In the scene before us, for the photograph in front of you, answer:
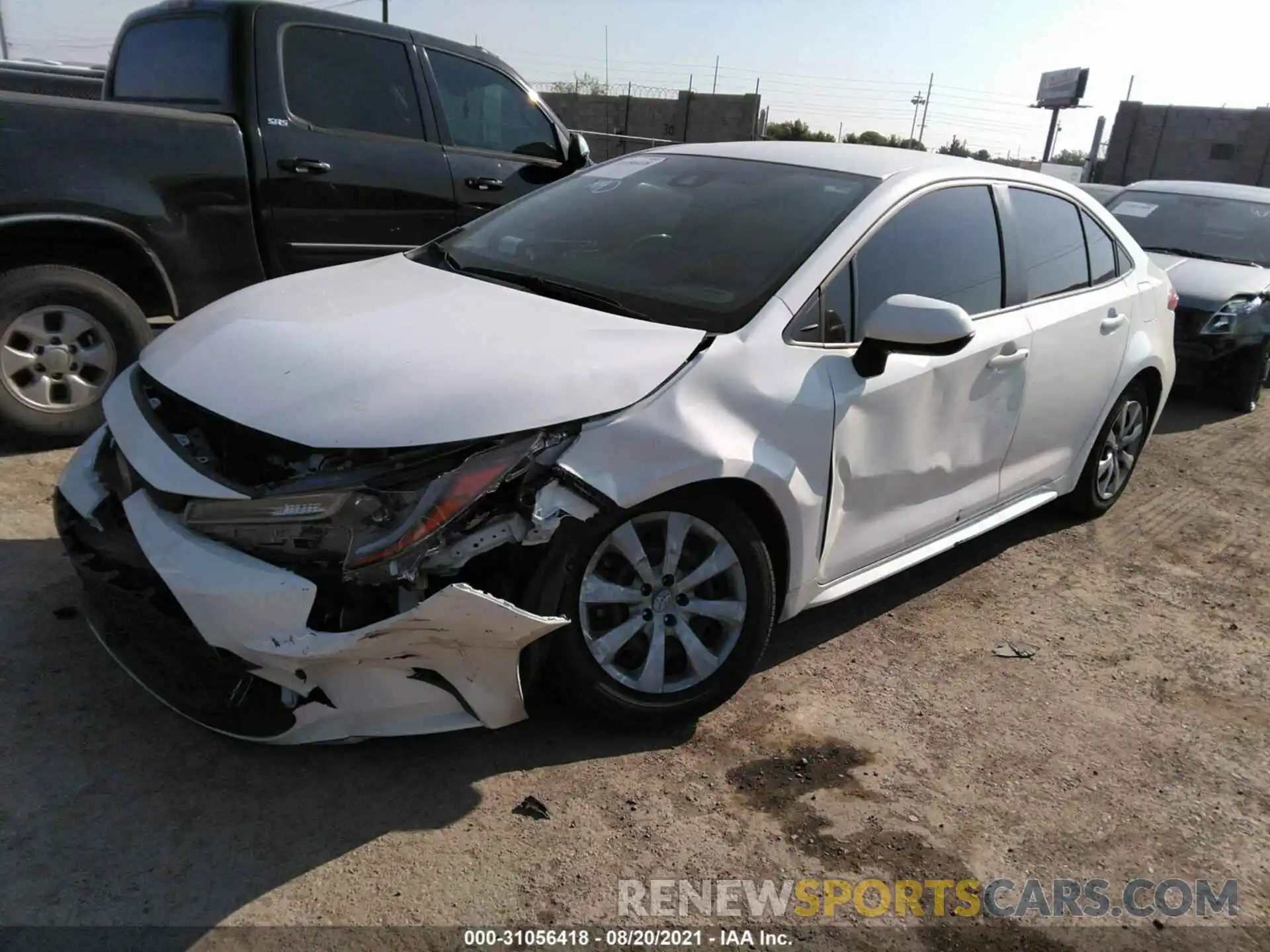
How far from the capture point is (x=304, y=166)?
16.1 ft

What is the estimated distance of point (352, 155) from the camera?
5105 mm

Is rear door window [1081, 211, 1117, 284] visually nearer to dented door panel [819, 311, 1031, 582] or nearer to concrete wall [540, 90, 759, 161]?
dented door panel [819, 311, 1031, 582]

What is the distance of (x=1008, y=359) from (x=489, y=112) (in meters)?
3.68

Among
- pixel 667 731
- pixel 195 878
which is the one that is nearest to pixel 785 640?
pixel 667 731

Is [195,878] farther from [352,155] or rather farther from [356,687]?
[352,155]

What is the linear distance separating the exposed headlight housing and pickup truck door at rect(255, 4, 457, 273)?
5478 mm

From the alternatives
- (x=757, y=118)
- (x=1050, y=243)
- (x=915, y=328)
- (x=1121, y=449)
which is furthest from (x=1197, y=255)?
(x=757, y=118)

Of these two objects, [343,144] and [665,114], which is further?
[665,114]

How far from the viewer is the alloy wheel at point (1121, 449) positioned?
4.71 metres

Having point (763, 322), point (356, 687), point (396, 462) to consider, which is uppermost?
point (763, 322)

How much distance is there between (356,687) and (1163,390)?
4.43 metres

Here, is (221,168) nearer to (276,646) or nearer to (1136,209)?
(276,646)

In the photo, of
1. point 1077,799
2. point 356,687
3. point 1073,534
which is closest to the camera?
point 356,687

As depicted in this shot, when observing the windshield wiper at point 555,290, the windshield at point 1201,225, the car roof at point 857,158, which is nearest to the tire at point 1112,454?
the car roof at point 857,158
